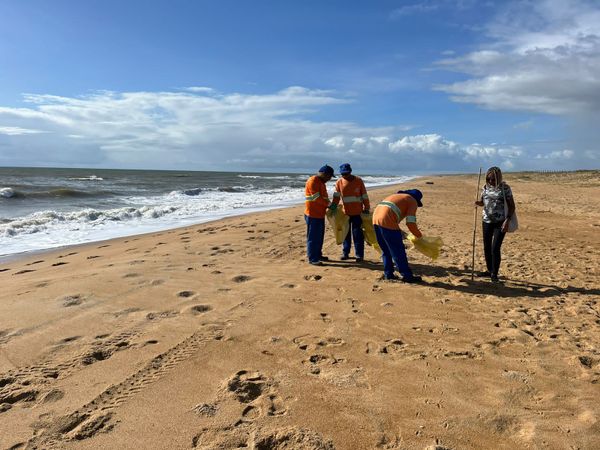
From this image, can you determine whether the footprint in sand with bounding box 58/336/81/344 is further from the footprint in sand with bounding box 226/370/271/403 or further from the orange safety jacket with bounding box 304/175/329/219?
the orange safety jacket with bounding box 304/175/329/219

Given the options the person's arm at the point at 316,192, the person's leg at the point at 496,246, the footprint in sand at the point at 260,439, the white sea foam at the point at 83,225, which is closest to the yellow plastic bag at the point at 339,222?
the person's arm at the point at 316,192

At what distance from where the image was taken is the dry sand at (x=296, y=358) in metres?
2.85

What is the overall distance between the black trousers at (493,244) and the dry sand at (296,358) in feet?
1.13

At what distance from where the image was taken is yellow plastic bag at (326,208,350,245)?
7758 mm

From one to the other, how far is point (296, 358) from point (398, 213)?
3.13 m

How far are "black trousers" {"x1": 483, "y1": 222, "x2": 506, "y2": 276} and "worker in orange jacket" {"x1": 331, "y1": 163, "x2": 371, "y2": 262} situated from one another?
2.11 meters

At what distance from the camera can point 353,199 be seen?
7.58 metres

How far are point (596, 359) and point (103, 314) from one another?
16.6ft

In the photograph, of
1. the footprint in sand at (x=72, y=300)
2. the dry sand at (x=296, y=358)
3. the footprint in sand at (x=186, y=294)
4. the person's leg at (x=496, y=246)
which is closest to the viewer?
the dry sand at (x=296, y=358)

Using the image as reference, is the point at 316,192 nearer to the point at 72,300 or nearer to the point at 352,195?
the point at 352,195

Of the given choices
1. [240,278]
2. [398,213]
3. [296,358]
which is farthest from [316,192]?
[296,358]

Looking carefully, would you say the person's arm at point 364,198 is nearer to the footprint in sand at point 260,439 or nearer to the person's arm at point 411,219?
the person's arm at point 411,219

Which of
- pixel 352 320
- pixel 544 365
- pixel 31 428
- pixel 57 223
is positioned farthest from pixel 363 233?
pixel 57 223

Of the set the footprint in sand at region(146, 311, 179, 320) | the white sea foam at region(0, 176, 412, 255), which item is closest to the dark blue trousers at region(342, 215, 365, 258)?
the footprint in sand at region(146, 311, 179, 320)
